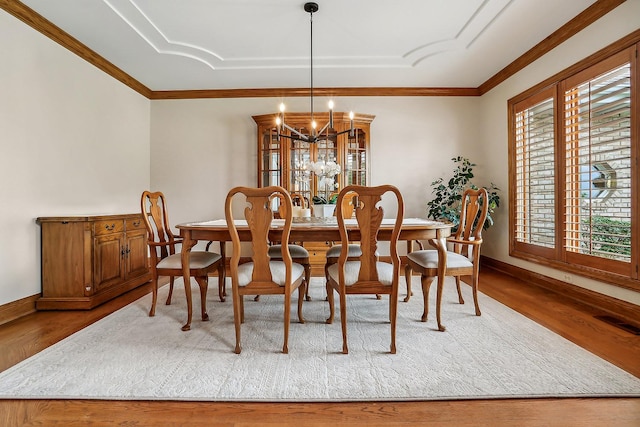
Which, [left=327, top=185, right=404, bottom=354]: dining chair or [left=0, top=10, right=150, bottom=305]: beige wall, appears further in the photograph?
[left=0, top=10, right=150, bottom=305]: beige wall

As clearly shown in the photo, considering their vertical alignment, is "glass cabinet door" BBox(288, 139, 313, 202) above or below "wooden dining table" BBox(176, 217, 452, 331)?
above

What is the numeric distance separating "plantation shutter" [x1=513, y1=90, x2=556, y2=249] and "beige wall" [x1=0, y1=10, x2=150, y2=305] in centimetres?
495

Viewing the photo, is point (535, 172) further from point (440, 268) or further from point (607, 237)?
point (440, 268)

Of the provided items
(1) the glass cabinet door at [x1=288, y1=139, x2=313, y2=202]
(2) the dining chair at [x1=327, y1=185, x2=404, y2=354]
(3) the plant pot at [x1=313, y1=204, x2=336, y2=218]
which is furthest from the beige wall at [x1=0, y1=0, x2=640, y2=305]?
(3) the plant pot at [x1=313, y1=204, x2=336, y2=218]

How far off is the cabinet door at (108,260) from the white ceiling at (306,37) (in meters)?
2.03

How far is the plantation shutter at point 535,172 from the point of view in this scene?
11.4ft

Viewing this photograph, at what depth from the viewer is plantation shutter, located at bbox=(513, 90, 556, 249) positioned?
3477mm

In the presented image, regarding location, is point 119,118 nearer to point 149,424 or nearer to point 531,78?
point 149,424

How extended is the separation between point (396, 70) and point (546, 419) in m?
3.92

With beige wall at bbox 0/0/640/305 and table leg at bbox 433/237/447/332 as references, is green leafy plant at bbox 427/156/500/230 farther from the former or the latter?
table leg at bbox 433/237/447/332

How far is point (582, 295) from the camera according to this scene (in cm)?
299

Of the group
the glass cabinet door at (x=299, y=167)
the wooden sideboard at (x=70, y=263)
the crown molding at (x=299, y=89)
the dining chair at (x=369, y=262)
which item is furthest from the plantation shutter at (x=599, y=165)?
the wooden sideboard at (x=70, y=263)

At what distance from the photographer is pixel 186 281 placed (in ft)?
7.70

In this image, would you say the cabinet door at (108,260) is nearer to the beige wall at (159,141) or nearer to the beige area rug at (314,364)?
the beige wall at (159,141)
